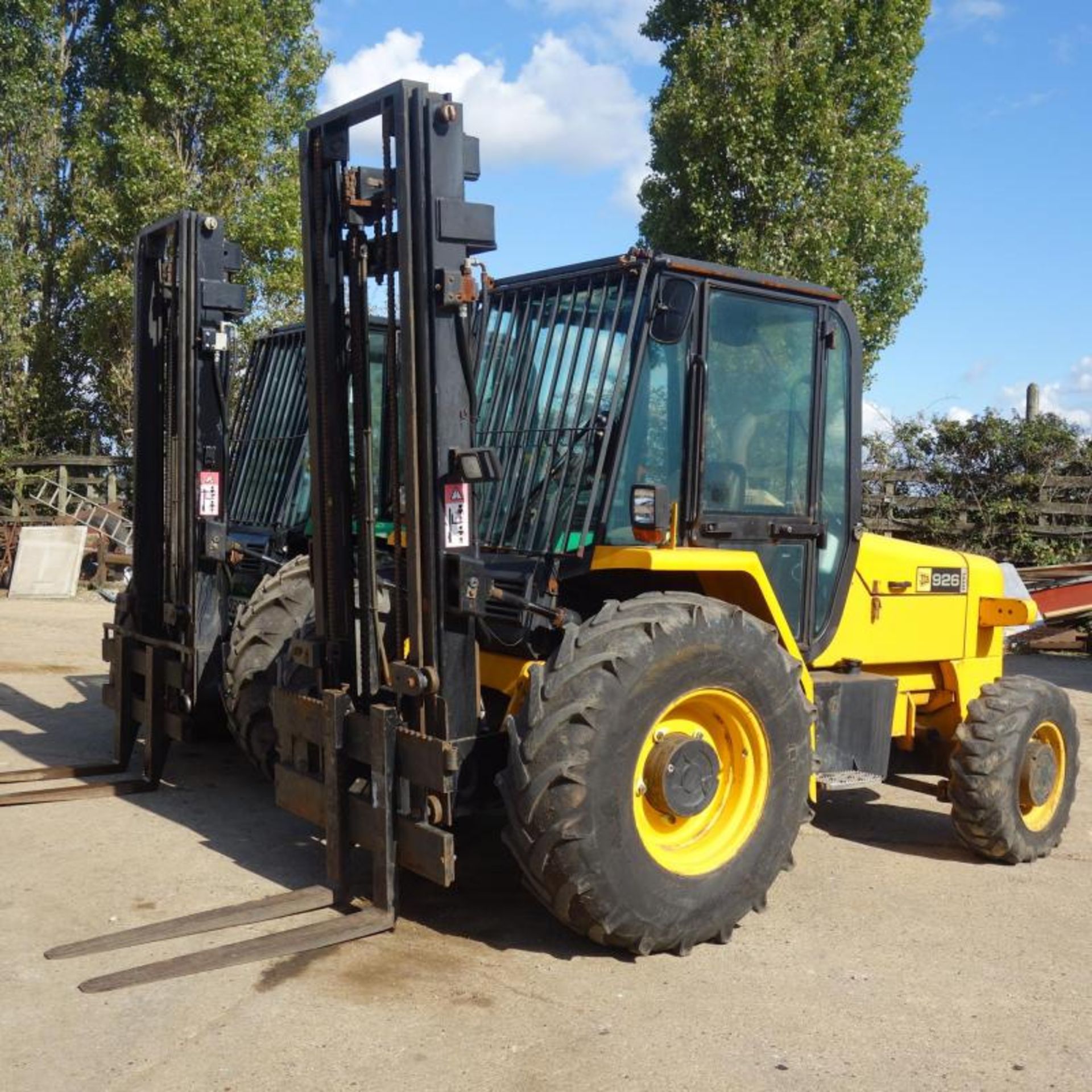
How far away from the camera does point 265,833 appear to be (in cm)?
588

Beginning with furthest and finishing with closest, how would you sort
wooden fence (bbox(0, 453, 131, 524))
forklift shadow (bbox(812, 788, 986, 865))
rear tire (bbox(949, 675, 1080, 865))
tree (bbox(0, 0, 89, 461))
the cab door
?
tree (bbox(0, 0, 89, 461)), wooden fence (bbox(0, 453, 131, 524)), forklift shadow (bbox(812, 788, 986, 865)), rear tire (bbox(949, 675, 1080, 865)), the cab door

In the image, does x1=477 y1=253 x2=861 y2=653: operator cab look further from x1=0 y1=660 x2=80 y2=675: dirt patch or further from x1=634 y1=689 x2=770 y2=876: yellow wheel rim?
x1=0 y1=660 x2=80 y2=675: dirt patch

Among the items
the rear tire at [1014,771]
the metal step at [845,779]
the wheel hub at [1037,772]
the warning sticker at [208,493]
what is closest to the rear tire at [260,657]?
the warning sticker at [208,493]

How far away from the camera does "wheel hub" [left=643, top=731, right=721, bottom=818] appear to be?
173 inches

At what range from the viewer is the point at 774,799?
15.4 feet

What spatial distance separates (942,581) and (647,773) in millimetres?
2671

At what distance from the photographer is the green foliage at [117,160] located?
67.8 ft

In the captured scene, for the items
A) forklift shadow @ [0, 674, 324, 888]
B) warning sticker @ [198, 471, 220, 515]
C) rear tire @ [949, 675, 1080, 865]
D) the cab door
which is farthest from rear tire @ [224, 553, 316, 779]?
rear tire @ [949, 675, 1080, 865]

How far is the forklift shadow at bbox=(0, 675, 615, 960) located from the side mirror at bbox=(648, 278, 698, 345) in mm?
2222

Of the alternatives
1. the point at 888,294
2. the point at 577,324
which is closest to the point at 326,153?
the point at 577,324

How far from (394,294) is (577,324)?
86 centimetres

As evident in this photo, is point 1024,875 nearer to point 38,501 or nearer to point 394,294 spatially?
point 394,294

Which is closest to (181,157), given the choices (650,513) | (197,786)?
(197,786)

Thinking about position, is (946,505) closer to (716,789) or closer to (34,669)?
(34,669)
